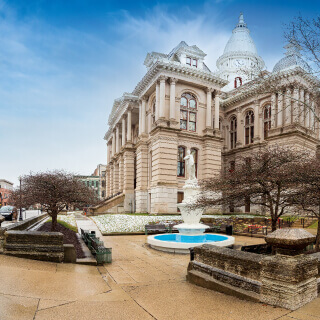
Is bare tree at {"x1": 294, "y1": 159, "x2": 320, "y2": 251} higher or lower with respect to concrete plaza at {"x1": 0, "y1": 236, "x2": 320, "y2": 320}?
higher

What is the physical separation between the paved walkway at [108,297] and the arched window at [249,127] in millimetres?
36825

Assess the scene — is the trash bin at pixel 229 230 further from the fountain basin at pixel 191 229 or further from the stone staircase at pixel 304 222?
the stone staircase at pixel 304 222

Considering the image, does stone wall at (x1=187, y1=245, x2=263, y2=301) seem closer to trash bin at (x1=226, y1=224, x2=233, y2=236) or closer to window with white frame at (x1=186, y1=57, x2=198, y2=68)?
trash bin at (x1=226, y1=224, x2=233, y2=236)

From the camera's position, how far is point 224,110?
47.8m

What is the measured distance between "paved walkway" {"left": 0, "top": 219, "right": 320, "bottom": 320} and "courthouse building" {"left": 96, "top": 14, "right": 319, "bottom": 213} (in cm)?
2515

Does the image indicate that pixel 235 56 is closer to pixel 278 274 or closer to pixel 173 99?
pixel 173 99

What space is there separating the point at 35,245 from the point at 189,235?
10.2 metres

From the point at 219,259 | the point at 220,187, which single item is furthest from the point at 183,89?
the point at 219,259

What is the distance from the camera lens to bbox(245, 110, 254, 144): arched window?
4299 cm

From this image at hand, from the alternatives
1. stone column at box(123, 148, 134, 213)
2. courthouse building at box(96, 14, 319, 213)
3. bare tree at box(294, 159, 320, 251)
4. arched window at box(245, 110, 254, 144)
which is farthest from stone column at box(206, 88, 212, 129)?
bare tree at box(294, 159, 320, 251)

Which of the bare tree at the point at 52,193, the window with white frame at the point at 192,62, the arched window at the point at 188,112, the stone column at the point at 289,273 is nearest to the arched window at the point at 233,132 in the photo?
the arched window at the point at 188,112

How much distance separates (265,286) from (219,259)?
1.41 metres

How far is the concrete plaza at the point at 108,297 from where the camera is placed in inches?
201

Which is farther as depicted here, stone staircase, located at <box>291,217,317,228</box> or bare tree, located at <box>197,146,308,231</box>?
stone staircase, located at <box>291,217,317,228</box>
